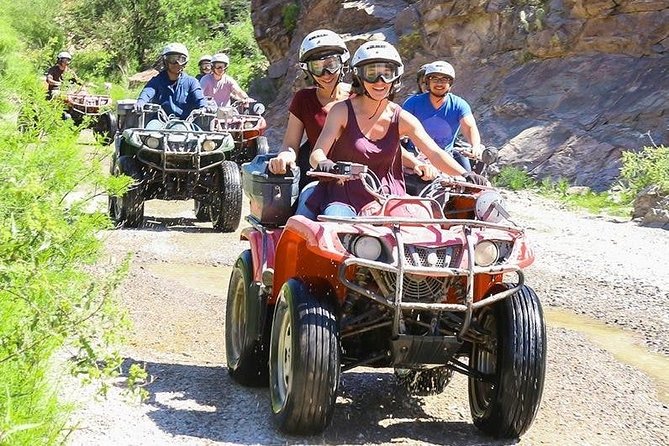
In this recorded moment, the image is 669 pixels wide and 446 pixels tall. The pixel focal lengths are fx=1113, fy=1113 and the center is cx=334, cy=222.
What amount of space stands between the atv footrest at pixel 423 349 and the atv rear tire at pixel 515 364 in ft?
0.73

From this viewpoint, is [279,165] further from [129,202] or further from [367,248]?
[129,202]

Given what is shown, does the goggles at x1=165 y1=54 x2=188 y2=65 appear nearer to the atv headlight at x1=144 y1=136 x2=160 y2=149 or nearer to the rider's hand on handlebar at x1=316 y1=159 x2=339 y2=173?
the atv headlight at x1=144 y1=136 x2=160 y2=149

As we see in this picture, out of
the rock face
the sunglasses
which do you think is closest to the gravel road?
the sunglasses

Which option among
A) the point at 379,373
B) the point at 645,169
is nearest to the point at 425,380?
the point at 379,373

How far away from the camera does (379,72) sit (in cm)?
555

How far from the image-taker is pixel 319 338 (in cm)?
471

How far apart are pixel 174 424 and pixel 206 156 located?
24.1ft

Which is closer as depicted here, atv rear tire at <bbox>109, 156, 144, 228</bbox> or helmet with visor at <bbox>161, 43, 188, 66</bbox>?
atv rear tire at <bbox>109, 156, 144, 228</bbox>

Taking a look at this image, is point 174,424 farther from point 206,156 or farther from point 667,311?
point 206,156

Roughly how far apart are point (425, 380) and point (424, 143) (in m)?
1.27

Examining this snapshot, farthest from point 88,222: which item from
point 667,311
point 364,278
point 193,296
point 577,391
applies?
point 667,311

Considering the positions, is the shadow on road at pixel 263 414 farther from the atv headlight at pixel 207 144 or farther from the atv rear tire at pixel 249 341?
the atv headlight at pixel 207 144

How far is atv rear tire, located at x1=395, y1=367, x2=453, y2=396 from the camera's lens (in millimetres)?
5895

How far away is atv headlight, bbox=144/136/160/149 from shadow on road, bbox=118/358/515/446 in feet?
19.1
